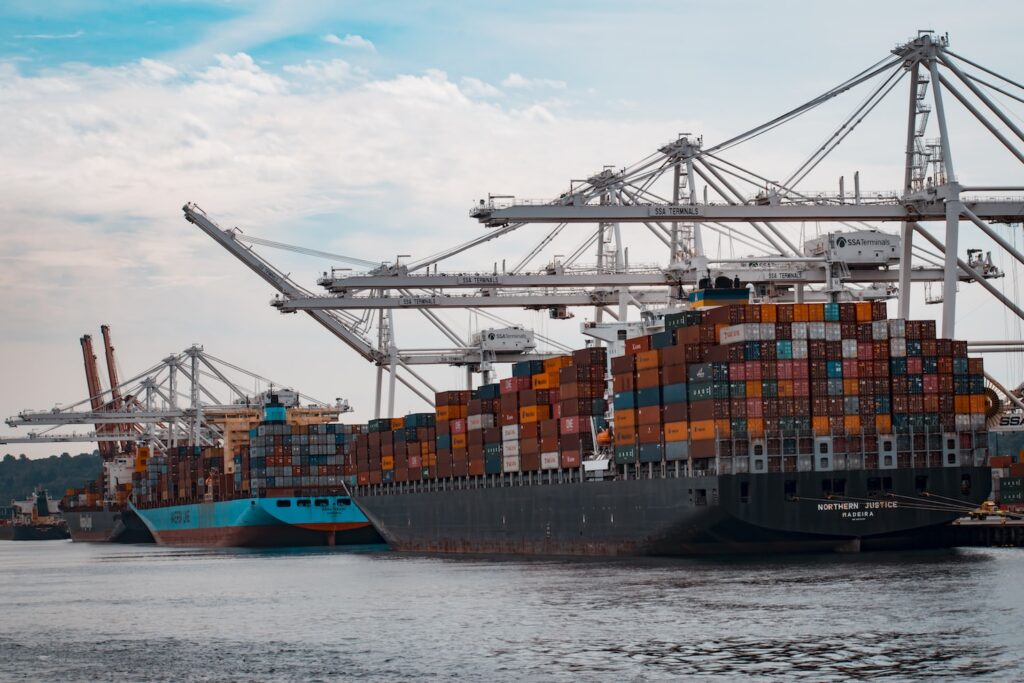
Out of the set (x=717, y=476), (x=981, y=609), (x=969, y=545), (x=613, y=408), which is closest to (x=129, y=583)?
(x=613, y=408)

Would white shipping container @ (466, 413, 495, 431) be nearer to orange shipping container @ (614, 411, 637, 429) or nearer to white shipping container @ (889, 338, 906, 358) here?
orange shipping container @ (614, 411, 637, 429)

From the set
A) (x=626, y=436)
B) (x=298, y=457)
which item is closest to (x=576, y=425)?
(x=626, y=436)

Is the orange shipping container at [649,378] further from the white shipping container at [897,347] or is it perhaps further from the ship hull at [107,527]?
the ship hull at [107,527]

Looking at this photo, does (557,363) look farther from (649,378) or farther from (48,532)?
(48,532)

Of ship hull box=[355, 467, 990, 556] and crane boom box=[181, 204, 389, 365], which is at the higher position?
crane boom box=[181, 204, 389, 365]

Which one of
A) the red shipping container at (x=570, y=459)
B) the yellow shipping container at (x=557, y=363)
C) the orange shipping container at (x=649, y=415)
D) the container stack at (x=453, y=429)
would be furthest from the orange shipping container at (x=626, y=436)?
the container stack at (x=453, y=429)

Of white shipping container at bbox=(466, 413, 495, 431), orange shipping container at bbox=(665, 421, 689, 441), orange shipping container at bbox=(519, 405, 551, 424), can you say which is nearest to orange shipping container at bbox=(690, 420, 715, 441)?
orange shipping container at bbox=(665, 421, 689, 441)
